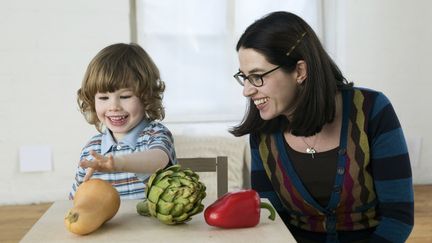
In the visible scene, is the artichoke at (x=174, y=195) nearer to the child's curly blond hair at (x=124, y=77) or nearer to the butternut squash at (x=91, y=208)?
the butternut squash at (x=91, y=208)

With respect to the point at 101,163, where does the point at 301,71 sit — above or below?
above

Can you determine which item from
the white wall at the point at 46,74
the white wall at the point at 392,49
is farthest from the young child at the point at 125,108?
the white wall at the point at 392,49

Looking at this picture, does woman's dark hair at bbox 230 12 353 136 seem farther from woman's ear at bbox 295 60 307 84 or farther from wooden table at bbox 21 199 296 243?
wooden table at bbox 21 199 296 243

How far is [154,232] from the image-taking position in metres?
0.94

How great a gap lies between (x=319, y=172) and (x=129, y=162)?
535mm

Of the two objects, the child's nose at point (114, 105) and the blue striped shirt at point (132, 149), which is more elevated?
the child's nose at point (114, 105)

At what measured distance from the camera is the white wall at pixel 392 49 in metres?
2.52

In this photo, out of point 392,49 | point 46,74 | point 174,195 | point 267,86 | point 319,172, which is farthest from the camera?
point 392,49

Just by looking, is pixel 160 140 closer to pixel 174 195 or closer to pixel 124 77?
pixel 124 77

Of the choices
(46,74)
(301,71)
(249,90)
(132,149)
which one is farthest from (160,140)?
(46,74)

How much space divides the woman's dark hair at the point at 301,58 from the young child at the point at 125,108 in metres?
0.26

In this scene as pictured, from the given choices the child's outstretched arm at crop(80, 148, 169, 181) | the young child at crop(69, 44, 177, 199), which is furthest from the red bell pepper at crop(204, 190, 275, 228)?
the young child at crop(69, 44, 177, 199)

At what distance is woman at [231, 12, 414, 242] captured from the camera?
1.27 m

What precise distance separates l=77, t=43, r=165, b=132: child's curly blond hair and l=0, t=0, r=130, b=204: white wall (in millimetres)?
987
